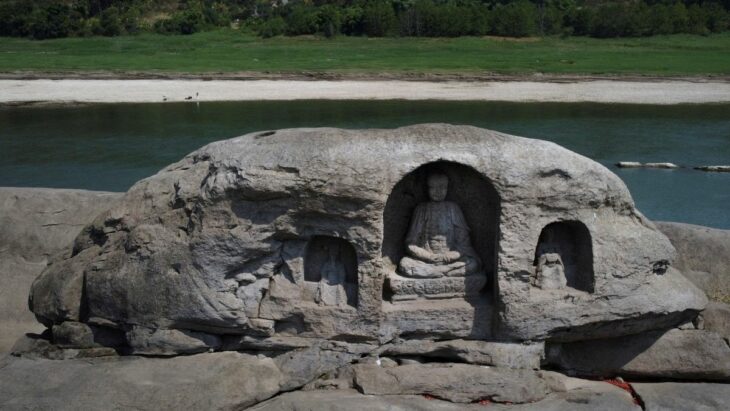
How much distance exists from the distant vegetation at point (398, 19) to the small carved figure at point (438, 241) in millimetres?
30969

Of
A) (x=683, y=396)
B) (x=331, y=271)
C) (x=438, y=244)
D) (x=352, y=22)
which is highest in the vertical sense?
(x=352, y=22)

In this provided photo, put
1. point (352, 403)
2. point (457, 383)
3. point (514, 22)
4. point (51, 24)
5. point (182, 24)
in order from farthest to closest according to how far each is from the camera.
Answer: point (182, 24)
point (51, 24)
point (514, 22)
point (457, 383)
point (352, 403)

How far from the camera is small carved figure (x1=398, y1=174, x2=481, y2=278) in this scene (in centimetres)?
859

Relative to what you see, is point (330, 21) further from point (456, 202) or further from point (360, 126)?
point (456, 202)

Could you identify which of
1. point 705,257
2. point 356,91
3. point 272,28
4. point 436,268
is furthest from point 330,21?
point 436,268

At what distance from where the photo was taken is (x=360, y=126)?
76.6ft

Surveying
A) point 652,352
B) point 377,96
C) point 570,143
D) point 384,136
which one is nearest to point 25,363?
point 384,136

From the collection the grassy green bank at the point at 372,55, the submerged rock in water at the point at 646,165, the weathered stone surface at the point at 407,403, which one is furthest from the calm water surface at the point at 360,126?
the weathered stone surface at the point at 407,403

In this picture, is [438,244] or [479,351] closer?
[479,351]

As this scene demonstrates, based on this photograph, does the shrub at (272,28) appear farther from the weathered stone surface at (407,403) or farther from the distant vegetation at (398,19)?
the weathered stone surface at (407,403)

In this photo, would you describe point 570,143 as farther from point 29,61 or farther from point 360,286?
point 29,61

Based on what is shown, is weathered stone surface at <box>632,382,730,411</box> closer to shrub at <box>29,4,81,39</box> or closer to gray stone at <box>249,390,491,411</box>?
gray stone at <box>249,390,491,411</box>

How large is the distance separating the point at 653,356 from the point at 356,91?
20.7m

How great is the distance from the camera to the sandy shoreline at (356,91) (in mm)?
27469
